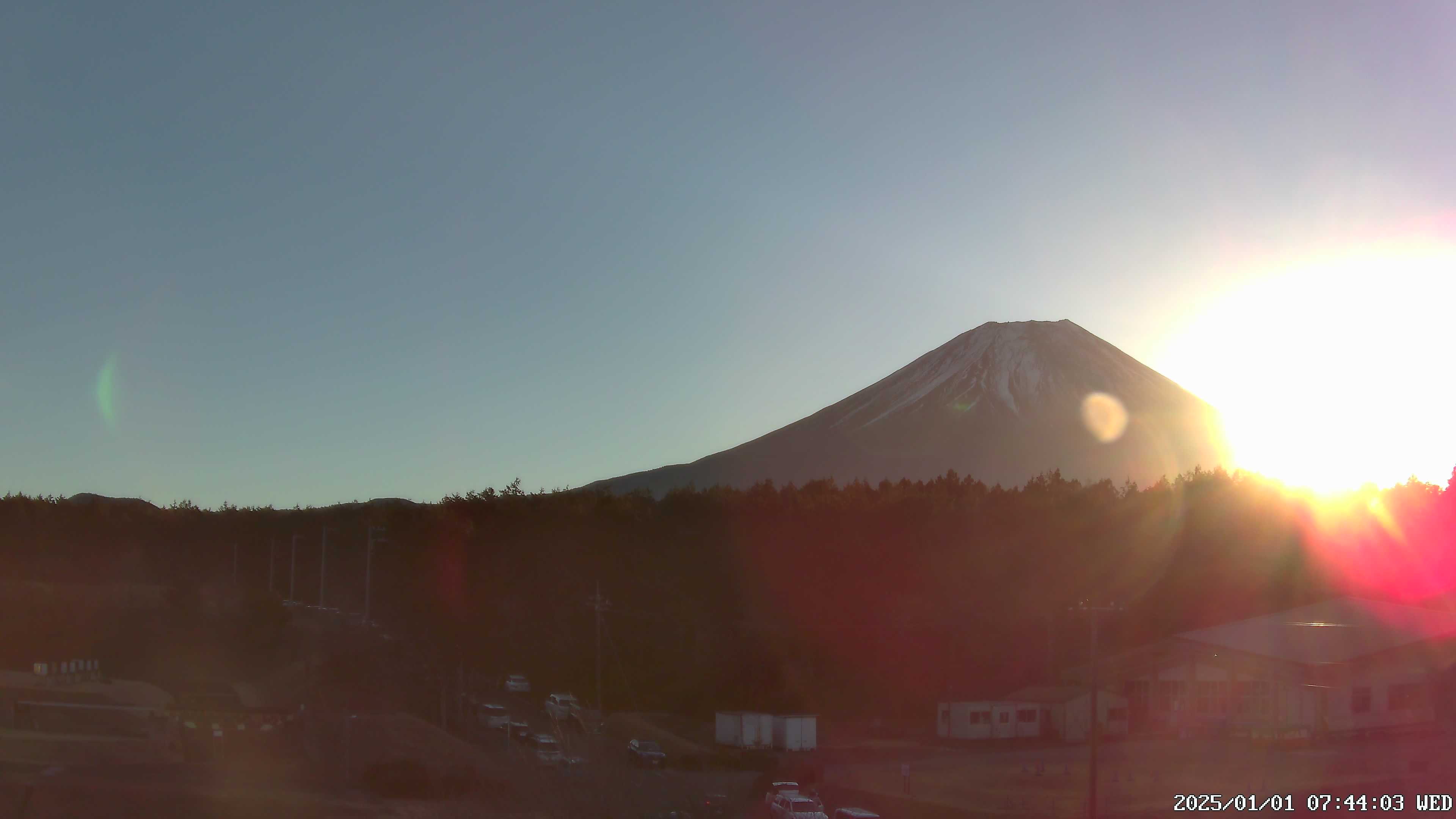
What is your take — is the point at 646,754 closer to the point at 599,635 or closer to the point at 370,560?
the point at 599,635

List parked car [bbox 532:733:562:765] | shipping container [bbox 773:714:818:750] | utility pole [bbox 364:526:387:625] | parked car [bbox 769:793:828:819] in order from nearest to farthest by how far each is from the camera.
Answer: parked car [bbox 769:793:828:819] → parked car [bbox 532:733:562:765] → shipping container [bbox 773:714:818:750] → utility pole [bbox 364:526:387:625]

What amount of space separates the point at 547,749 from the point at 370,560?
24277mm

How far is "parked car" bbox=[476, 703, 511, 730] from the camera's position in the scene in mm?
38000

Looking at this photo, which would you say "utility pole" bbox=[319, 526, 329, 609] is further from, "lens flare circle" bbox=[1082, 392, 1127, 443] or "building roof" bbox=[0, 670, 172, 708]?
"lens flare circle" bbox=[1082, 392, 1127, 443]

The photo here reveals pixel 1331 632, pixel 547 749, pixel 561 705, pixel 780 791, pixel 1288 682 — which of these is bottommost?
pixel 547 749

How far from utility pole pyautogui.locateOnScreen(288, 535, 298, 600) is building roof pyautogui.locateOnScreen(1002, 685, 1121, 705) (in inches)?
1480

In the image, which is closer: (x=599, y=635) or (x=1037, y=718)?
(x=1037, y=718)

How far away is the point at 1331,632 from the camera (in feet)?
129

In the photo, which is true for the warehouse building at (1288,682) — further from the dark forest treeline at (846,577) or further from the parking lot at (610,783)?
the parking lot at (610,783)

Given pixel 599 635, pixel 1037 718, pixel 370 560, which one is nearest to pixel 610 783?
pixel 1037 718

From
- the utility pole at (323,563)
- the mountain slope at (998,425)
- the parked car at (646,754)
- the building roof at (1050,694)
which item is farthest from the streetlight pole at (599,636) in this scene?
the mountain slope at (998,425)

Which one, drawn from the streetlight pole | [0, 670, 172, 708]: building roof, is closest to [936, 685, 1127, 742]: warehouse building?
the streetlight pole

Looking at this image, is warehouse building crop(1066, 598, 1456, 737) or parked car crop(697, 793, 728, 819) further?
warehouse building crop(1066, 598, 1456, 737)

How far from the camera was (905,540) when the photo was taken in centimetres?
5359
